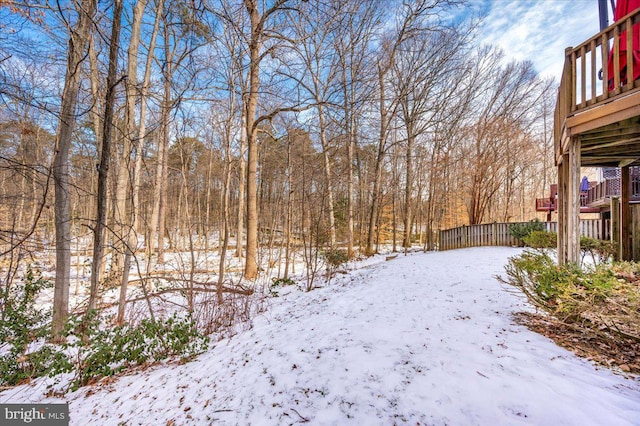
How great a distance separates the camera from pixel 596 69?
3.10 meters

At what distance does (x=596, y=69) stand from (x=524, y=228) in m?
8.38

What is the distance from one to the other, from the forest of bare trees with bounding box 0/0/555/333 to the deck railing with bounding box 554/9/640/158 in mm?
3347

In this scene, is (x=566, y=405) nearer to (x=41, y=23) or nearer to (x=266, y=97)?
(x=41, y=23)

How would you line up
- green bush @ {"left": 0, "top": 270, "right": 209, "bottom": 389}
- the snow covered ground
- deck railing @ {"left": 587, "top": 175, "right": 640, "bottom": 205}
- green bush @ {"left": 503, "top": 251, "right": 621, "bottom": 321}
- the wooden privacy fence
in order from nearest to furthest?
the snow covered ground < green bush @ {"left": 503, "top": 251, "right": 621, "bottom": 321} < green bush @ {"left": 0, "top": 270, "right": 209, "bottom": 389} < deck railing @ {"left": 587, "top": 175, "right": 640, "bottom": 205} < the wooden privacy fence

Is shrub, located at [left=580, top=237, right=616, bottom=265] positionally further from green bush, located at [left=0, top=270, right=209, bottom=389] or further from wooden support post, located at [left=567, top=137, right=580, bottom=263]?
green bush, located at [left=0, top=270, right=209, bottom=389]

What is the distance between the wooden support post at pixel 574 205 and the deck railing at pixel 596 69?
0.54 m

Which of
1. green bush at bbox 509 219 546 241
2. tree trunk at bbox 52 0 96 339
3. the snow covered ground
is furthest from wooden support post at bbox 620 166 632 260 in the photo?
tree trunk at bbox 52 0 96 339

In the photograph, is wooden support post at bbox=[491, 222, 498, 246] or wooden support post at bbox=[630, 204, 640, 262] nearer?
wooden support post at bbox=[630, 204, 640, 262]

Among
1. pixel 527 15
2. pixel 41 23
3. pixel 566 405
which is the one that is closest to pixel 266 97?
pixel 41 23

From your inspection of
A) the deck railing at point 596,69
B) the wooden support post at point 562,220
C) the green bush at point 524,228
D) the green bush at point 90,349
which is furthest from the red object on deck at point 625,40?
the green bush at point 524,228

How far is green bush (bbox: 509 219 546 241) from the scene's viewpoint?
9.61m

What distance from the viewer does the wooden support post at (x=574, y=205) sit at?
3428mm

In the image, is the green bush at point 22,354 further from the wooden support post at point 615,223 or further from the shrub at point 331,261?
the wooden support post at point 615,223

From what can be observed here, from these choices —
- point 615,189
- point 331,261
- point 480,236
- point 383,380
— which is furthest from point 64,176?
point 615,189
